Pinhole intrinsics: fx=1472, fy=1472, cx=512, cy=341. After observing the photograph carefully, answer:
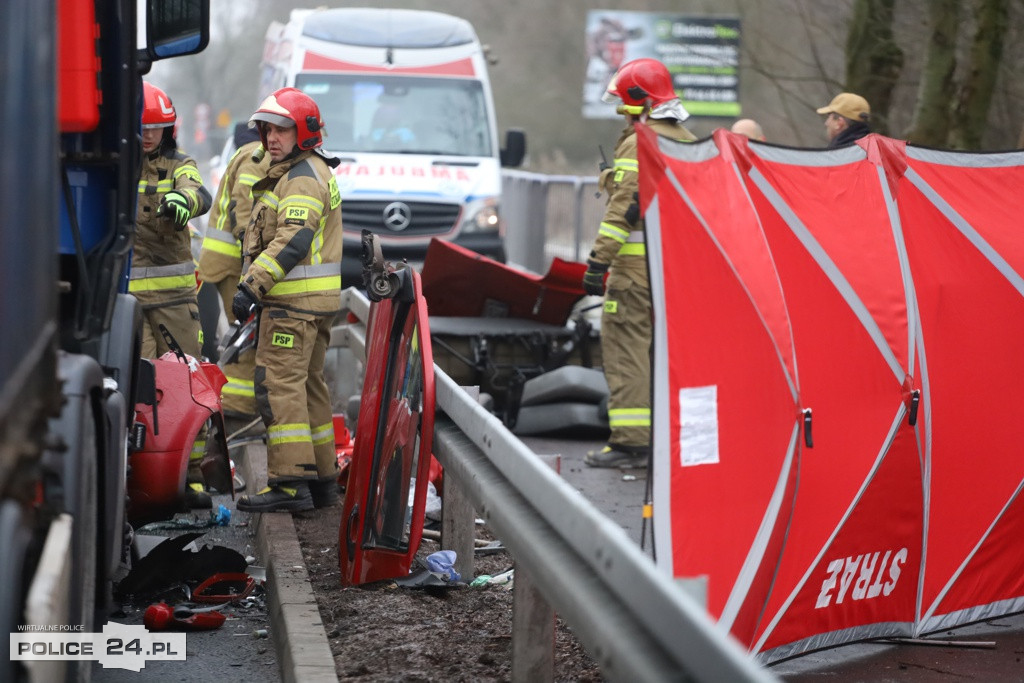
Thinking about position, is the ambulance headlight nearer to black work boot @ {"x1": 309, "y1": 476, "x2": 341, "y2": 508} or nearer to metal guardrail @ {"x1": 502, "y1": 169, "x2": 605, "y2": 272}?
metal guardrail @ {"x1": 502, "y1": 169, "x2": 605, "y2": 272}

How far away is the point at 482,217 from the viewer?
14.5 metres

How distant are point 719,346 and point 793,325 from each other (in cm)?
37

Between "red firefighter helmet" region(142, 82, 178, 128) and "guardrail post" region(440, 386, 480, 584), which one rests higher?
"red firefighter helmet" region(142, 82, 178, 128)

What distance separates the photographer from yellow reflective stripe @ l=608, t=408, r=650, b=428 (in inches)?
332

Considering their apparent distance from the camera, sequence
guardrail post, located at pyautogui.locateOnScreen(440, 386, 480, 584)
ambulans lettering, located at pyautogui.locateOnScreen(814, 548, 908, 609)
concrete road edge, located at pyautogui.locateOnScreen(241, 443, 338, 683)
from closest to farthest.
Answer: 1. concrete road edge, located at pyautogui.locateOnScreen(241, 443, 338, 683)
2. ambulans lettering, located at pyautogui.locateOnScreen(814, 548, 908, 609)
3. guardrail post, located at pyautogui.locateOnScreen(440, 386, 480, 584)

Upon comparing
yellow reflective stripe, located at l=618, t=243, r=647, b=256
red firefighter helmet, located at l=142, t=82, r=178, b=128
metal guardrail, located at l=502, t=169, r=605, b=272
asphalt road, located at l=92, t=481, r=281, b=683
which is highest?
red firefighter helmet, located at l=142, t=82, r=178, b=128

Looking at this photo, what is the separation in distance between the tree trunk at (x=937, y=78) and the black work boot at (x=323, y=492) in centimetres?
777

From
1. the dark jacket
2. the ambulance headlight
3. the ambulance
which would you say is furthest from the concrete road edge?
the ambulance headlight

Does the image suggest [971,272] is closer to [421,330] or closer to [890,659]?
[890,659]

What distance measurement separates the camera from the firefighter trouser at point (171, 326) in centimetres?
780

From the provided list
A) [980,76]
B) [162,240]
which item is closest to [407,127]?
[980,76]

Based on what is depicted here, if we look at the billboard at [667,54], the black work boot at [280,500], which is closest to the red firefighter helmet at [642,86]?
the black work boot at [280,500]

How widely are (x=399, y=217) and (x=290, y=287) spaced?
7526 mm

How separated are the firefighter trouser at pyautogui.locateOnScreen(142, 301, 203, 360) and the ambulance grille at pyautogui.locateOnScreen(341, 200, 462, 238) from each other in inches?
240
